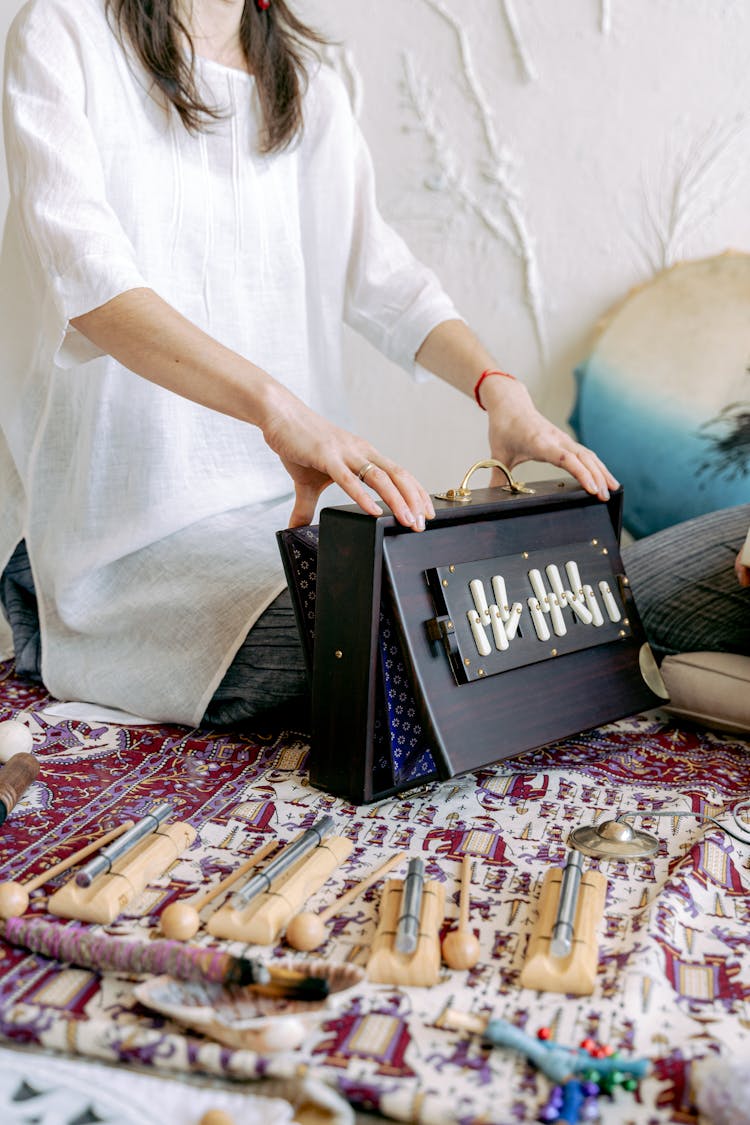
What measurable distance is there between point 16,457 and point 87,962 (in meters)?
1.04

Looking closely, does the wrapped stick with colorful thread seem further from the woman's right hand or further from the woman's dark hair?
the woman's dark hair

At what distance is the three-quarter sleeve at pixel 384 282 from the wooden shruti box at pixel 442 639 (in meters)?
0.53

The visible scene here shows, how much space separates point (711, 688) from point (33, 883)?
100 cm

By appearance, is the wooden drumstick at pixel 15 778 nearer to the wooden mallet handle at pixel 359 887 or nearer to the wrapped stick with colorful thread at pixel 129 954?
the wrapped stick with colorful thread at pixel 129 954

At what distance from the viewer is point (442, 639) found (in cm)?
130

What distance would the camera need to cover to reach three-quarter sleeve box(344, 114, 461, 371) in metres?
1.94

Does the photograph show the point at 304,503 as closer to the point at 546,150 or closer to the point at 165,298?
the point at 165,298

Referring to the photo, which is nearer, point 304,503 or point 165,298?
point 304,503

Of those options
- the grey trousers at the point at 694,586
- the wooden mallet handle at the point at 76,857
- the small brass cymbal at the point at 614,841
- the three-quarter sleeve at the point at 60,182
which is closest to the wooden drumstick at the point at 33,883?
the wooden mallet handle at the point at 76,857

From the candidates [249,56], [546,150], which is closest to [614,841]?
[249,56]

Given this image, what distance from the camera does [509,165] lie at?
2508 millimetres

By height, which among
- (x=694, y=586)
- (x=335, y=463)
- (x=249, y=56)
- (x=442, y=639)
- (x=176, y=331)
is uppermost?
(x=249, y=56)

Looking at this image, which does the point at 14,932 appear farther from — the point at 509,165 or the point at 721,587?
the point at 509,165

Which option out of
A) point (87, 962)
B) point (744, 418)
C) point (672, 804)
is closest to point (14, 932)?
point (87, 962)
